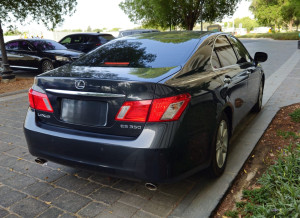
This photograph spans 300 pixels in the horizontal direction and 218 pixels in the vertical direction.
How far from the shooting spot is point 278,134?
179 inches

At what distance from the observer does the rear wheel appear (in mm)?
3131

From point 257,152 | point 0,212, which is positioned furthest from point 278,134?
point 0,212

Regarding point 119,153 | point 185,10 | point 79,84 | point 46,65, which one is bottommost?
point 46,65

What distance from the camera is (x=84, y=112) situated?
2.71 metres

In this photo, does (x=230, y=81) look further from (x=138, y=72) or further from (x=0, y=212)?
(x=0, y=212)

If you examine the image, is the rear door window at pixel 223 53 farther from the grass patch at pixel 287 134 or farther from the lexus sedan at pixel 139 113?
the grass patch at pixel 287 134

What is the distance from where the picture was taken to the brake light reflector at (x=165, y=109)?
8.10 ft

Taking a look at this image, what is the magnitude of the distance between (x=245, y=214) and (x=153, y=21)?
3402cm

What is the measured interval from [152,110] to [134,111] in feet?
0.49

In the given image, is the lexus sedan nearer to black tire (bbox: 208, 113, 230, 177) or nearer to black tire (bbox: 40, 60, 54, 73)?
black tire (bbox: 208, 113, 230, 177)

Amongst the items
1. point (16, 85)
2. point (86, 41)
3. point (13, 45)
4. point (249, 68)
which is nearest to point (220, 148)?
point (249, 68)

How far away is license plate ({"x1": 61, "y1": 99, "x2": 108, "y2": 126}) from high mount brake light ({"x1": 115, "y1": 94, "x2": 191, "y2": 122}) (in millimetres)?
175

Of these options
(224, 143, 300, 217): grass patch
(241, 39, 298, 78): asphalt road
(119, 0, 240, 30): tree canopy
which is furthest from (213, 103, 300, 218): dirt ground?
(119, 0, 240, 30): tree canopy

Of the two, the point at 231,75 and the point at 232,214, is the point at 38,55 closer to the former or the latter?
the point at 231,75
